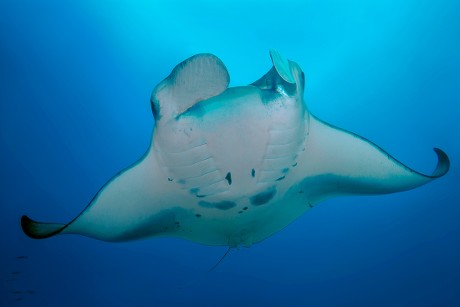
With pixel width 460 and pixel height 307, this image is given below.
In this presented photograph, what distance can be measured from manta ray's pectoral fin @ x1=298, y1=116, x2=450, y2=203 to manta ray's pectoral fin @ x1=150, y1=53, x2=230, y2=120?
1022mm

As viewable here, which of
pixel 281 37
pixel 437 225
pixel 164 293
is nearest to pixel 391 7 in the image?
pixel 281 37

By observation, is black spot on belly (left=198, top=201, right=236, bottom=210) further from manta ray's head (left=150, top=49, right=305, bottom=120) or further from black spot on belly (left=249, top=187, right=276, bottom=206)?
manta ray's head (left=150, top=49, right=305, bottom=120)

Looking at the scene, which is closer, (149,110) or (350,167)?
(350,167)

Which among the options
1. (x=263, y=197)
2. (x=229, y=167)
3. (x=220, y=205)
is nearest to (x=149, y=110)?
(x=220, y=205)

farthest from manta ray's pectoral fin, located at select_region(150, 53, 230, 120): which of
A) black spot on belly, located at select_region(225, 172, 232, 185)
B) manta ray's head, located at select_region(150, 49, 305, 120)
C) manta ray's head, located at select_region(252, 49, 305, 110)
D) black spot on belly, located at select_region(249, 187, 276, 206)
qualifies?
black spot on belly, located at select_region(249, 187, 276, 206)

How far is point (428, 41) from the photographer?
248 inches

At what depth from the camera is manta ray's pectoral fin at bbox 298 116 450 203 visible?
2.56 metres

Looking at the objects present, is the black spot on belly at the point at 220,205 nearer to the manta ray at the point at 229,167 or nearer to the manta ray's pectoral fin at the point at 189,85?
the manta ray at the point at 229,167

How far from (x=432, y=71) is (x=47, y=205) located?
990cm

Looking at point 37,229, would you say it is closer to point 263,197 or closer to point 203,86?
point 203,86

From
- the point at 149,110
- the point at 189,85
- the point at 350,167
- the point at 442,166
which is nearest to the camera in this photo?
the point at 189,85

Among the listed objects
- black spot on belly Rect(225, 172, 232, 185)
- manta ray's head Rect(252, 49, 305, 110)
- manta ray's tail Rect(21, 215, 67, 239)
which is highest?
manta ray's head Rect(252, 49, 305, 110)

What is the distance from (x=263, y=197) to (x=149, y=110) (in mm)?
4882

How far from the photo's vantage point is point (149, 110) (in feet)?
22.4
